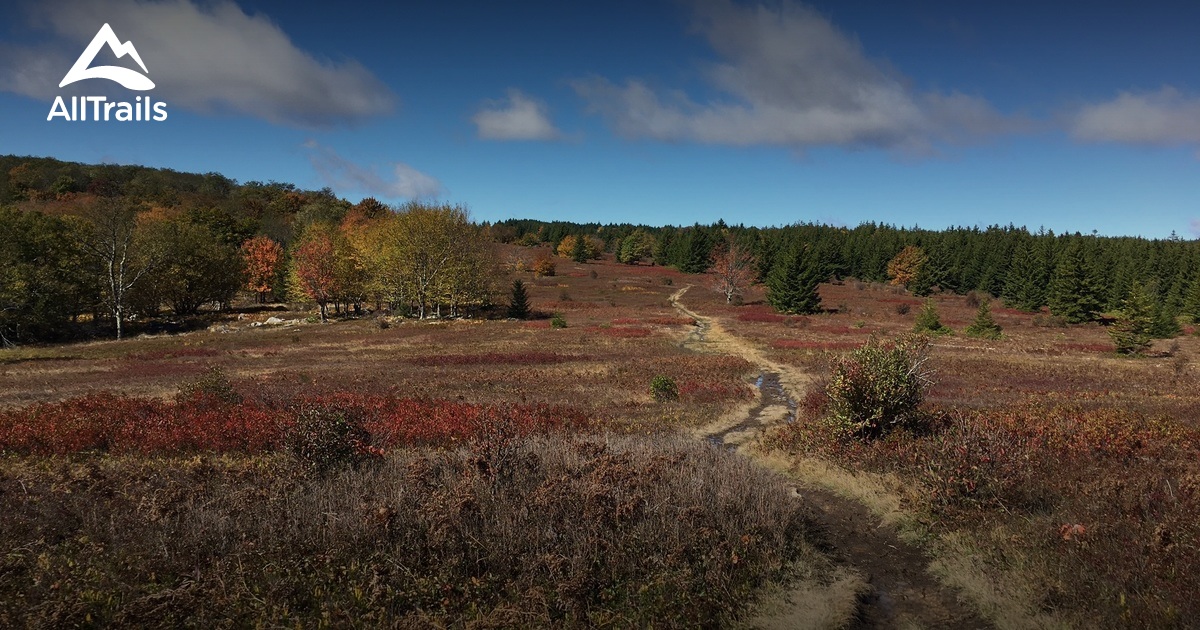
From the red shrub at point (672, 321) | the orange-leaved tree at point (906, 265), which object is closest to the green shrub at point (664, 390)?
the red shrub at point (672, 321)

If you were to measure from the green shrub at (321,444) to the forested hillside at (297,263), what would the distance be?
4557cm

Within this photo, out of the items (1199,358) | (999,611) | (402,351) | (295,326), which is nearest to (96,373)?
(402,351)

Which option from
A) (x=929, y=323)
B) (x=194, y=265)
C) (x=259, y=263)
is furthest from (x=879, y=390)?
(x=259, y=263)

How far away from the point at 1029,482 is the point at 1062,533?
199cm

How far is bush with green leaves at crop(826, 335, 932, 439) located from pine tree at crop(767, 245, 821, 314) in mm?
53769

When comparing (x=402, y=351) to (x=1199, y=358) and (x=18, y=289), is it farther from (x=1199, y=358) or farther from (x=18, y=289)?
(x=1199, y=358)

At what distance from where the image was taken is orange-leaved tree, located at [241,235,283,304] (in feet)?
221

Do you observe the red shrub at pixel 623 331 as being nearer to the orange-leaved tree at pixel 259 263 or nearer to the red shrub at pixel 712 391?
the red shrub at pixel 712 391

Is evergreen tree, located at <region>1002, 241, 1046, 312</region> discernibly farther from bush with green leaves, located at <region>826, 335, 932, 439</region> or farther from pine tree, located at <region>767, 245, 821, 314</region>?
bush with green leaves, located at <region>826, 335, 932, 439</region>

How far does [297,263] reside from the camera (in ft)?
191

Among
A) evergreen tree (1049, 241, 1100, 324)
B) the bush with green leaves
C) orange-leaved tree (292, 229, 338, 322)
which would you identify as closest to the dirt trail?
the bush with green leaves

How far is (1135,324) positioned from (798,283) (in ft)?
104

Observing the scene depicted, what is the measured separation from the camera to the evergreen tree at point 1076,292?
61.0m

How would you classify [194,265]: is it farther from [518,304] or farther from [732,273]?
[732,273]
